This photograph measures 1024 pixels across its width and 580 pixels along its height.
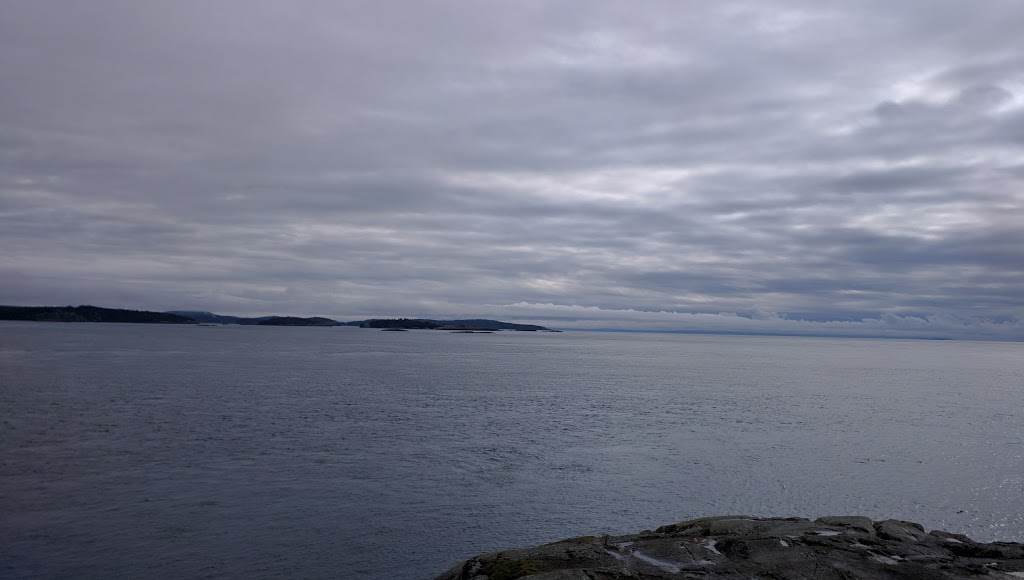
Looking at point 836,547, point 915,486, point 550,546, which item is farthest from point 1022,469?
point 550,546

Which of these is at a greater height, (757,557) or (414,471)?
(757,557)

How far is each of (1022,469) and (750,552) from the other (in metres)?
21.8

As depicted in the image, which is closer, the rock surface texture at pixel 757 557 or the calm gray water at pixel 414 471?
the rock surface texture at pixel 757 557

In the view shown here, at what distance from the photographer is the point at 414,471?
25.1 meters

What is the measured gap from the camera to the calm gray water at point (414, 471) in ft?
56.7

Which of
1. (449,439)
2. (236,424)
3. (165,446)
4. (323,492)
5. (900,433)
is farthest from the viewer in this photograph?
(900,433)

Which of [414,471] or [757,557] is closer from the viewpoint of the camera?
[757,557]

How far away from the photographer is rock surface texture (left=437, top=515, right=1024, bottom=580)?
13.8 m

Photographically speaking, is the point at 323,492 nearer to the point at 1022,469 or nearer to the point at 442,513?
the point at 442,513

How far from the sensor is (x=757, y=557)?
14.7 m

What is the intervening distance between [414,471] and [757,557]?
13774 mm

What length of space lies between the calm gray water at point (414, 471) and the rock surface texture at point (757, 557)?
3055 millimetres

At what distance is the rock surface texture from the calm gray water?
3055mm

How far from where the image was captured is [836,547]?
15422mm
